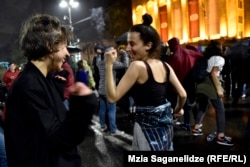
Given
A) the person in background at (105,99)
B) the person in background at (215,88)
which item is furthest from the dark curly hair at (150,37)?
the person in background at (105,99)

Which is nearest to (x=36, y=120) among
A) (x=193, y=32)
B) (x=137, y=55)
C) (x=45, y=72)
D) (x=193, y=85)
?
(x=45, y=72)

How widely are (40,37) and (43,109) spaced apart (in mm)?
405

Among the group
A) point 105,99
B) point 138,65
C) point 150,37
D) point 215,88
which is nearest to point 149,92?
point 138,65

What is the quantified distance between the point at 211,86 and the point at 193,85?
53cm

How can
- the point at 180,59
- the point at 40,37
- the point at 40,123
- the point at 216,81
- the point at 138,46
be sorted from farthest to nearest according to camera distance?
1. the point at 216,81
2. the point at 180,59
3. the point at 138,46
4. the point at 40,37
5. the point at 40,123

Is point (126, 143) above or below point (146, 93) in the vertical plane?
below

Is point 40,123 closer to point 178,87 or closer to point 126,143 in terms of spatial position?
point 178,87

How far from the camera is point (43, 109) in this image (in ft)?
A: 5.04

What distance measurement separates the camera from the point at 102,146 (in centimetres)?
612

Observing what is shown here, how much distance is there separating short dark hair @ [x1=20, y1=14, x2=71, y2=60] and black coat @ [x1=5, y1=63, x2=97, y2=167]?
0.09 m

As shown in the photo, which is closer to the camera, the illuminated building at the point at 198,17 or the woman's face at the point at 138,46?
the woman's face at the point at 138,46

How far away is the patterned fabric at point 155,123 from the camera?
2.80 meters

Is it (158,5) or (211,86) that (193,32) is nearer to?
(158,5)

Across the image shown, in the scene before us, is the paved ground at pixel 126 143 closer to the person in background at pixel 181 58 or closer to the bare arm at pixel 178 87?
the person in background at pixel 181 58
